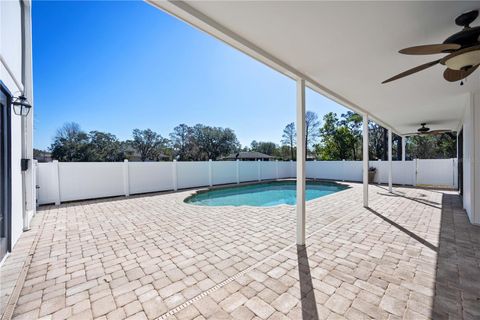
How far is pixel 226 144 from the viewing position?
3177 centimetres

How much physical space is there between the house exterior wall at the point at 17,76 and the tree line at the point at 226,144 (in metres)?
16.3

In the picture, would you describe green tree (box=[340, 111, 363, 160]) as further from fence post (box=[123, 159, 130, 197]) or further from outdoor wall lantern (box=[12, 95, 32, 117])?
outdoor wall lantern (box=[12, 95, 32, 117])

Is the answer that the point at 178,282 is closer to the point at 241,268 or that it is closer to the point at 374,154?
the point at 241,268

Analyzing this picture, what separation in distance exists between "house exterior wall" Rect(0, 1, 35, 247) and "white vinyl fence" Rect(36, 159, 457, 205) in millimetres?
2517

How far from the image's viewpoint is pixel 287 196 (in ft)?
33.3

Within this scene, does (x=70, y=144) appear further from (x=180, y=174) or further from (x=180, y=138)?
(x=180, y=174)

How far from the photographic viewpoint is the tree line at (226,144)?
19578 mm

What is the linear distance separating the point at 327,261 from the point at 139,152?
32239 millimetres

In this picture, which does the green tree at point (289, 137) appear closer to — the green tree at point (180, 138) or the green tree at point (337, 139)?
the green tree at point (337, 139)

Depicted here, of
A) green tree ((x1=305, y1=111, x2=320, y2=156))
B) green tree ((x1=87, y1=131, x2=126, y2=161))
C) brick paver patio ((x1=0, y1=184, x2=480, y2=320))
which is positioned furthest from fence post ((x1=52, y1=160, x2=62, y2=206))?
green tree ((x1=305, y1=111, x2=320, y2=156))

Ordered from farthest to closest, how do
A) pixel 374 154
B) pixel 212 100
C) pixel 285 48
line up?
pixel 212 100 → pixel 374 154 → pixel 285 48

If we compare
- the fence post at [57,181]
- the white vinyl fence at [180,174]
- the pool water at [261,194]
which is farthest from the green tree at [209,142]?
the fence post at [57,181]

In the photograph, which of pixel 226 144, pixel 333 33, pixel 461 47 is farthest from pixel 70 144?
pixel 461 47

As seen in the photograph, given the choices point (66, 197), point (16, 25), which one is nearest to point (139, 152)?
point (66, 197)
